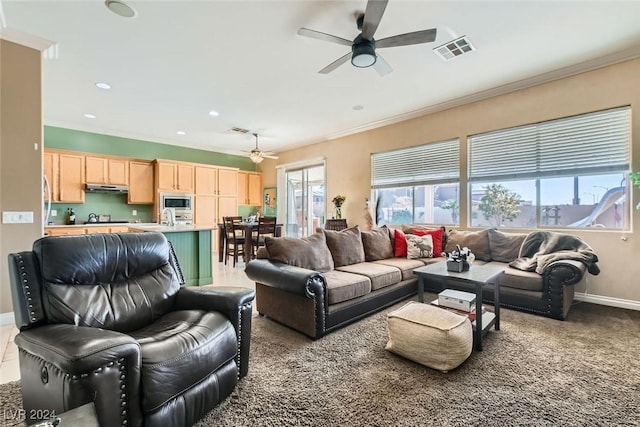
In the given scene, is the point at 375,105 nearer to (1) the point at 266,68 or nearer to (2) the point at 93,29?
(1) the point at 266,68

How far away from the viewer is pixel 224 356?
1.64 meters

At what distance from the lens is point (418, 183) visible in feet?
17.4

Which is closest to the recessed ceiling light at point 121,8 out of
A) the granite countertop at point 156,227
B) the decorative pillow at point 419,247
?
the granite countertop at point 156,227

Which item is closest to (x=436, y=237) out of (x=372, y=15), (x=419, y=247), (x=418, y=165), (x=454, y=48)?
(x=419, y=247)

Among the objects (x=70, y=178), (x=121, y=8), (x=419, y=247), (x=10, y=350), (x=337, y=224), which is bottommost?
(x=10, y=350)

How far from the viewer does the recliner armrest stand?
1132 mm

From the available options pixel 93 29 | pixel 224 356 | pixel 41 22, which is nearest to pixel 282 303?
pixel 224 356

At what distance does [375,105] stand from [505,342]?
12.8 ft

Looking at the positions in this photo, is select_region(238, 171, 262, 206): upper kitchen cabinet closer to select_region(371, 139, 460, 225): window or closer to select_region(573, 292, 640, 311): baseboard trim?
select_region(371, 139, 460, 225): window

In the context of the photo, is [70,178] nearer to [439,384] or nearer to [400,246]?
[400,246]

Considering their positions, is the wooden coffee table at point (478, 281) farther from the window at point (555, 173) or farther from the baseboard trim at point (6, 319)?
the baseboard trim at point (6, 319)

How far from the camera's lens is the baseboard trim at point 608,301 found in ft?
10.7

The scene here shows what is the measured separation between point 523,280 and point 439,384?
1.97 m

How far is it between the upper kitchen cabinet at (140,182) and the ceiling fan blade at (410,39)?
6196 mm
